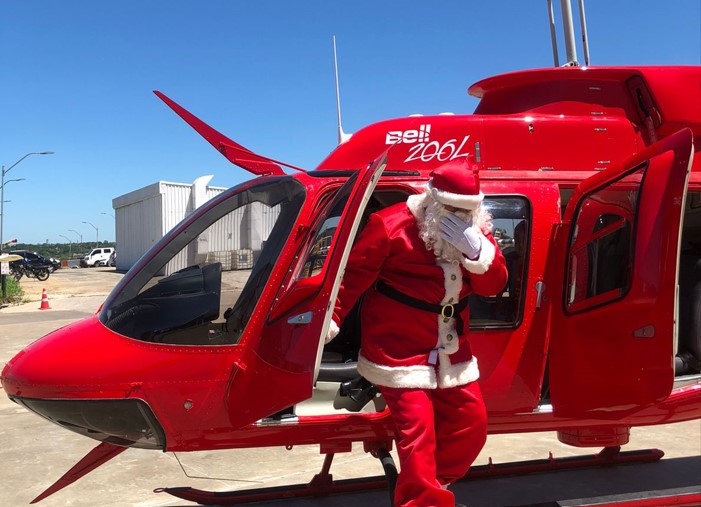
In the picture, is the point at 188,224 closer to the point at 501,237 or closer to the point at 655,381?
the point at 501,237

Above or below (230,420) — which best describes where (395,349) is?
above

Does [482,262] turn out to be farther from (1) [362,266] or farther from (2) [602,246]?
(2) [602,246]

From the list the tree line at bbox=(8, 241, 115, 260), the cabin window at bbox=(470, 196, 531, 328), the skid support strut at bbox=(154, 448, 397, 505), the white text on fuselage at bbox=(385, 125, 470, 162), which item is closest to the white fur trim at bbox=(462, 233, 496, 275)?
the cabin window at bbox=(470, 196, 531, 328)

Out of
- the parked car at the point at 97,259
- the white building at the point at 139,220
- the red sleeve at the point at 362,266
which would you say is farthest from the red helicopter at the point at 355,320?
the parked car at the point at 97,259

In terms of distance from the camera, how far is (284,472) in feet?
14.9

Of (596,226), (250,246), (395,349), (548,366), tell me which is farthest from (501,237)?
(250,246)

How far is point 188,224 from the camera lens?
10.1 feet

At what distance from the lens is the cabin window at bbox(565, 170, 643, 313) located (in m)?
2.94

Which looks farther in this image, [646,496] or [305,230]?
[646,496]

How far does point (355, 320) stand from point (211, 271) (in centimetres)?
98

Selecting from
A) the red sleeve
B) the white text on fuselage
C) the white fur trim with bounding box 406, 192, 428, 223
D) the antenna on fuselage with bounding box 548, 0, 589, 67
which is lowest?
the red sleeve

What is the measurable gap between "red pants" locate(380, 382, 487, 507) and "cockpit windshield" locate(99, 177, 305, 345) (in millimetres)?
818

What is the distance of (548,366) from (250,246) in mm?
1748

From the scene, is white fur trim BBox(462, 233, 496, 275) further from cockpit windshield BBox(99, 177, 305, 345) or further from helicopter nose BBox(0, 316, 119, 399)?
helicopter nose BBox(0, 316, 119, 399)
